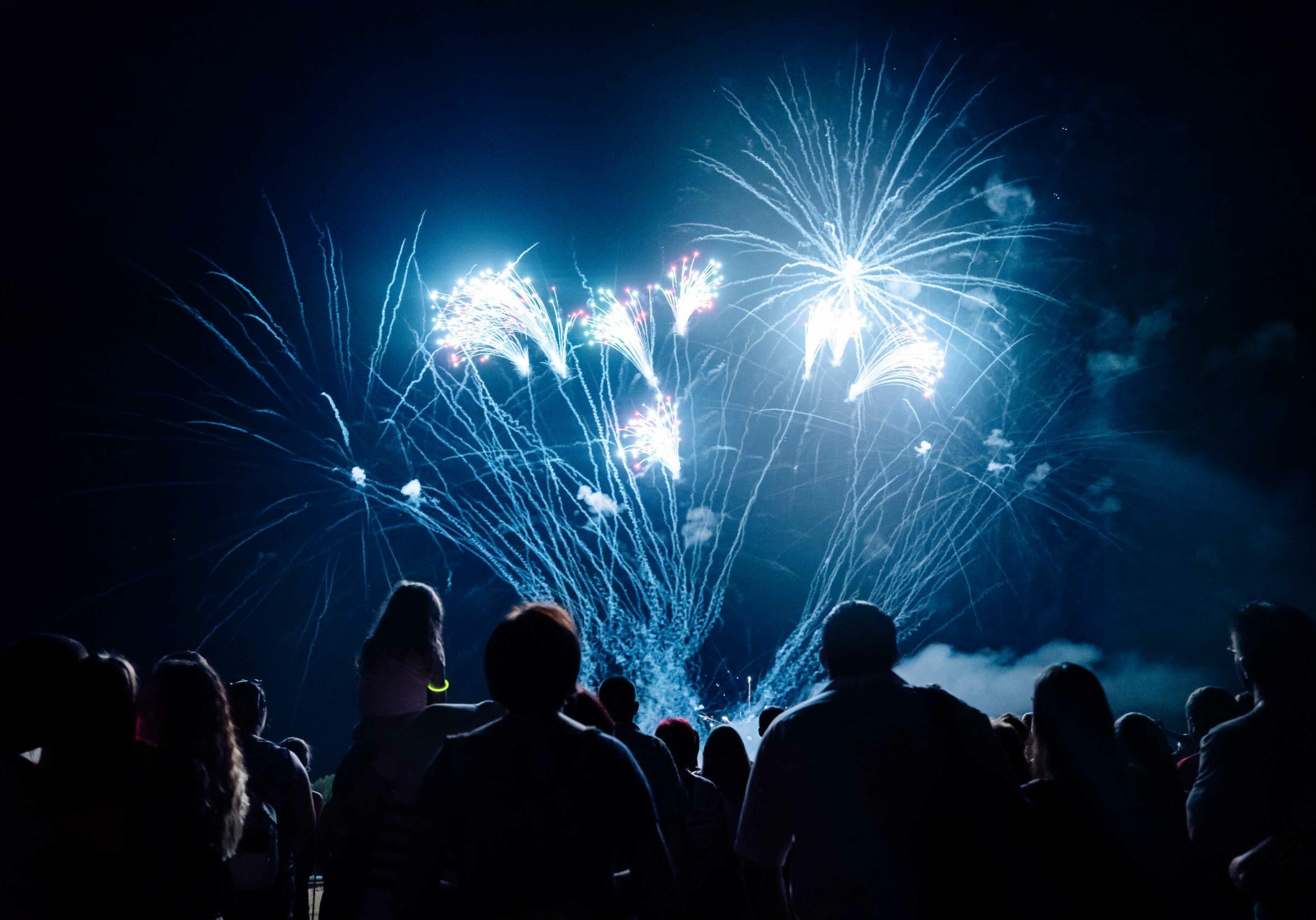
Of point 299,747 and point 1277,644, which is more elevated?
point 299,747

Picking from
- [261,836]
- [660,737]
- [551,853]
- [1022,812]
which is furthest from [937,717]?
[261,836]

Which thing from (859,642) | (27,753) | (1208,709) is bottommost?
(27,753)

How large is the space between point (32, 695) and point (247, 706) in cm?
254

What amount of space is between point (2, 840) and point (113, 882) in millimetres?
412

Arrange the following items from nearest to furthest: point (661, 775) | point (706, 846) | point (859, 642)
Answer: point (859, 642)
point (661, 775)
point (706, 846)

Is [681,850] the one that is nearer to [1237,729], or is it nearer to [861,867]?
[861,867]

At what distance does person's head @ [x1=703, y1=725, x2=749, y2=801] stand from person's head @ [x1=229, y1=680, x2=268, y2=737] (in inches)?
130

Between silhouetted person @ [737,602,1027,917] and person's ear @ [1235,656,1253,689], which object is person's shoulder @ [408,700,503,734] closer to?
silhouetted person @ [737,602,1027,917]

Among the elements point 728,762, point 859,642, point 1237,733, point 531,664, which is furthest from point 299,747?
point 1237,733

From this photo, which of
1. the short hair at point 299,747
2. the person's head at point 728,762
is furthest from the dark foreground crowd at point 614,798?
the short hair at point 299,747

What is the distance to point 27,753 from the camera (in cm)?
290

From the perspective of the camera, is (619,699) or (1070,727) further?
(619,699)

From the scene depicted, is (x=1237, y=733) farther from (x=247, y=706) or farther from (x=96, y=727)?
(x=247, y=706)

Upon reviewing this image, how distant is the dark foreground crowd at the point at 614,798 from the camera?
2.46m
